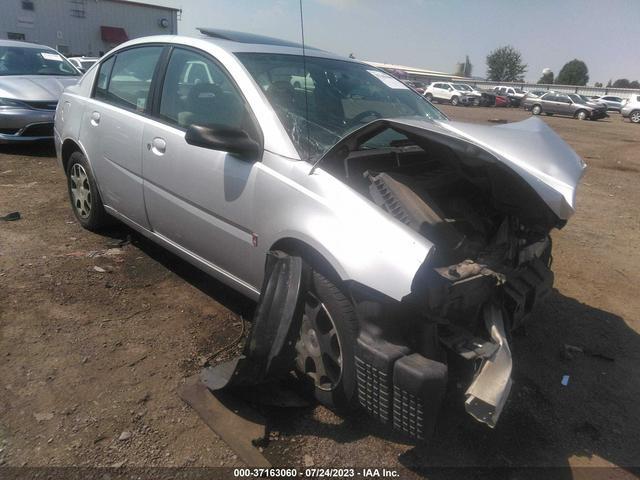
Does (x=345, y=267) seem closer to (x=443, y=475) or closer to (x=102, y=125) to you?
(x=443, y=475)

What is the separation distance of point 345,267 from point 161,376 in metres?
1.28

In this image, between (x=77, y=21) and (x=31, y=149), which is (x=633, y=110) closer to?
(x=31, y=149)

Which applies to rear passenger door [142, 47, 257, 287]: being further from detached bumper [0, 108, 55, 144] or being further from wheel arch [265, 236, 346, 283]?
detached bumper [0, 108, 55, 144]

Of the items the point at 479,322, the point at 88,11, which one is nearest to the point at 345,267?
the point at 479,322

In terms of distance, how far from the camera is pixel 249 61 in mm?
2986

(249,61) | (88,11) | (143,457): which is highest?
(88,11)

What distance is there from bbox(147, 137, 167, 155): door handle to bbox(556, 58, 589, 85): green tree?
10346cm

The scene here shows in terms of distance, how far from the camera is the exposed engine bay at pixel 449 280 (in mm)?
2031

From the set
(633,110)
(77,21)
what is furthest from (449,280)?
(77,21)

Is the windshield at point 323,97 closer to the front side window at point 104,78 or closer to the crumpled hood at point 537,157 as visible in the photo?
the crumpled hood at point 537,157

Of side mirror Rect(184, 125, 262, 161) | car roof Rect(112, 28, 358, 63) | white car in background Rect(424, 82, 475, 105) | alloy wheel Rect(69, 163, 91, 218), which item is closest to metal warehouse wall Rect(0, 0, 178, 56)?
white car in background Rect(424, 82, 475, 105)

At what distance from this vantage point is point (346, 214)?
2229mm

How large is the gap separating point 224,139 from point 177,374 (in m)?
1.31

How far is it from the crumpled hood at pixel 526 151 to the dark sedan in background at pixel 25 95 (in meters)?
6.67
